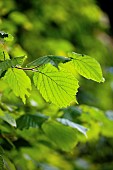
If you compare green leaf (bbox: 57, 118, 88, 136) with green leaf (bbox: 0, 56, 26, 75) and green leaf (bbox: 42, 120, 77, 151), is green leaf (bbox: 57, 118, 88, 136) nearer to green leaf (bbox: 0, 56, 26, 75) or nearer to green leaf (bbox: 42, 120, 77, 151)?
green leaf (bbox: 42, 120, 77, 151)

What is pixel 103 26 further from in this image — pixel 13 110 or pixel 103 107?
pixel 13 110

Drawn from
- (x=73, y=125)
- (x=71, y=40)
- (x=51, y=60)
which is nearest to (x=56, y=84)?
(x=51, y=60)

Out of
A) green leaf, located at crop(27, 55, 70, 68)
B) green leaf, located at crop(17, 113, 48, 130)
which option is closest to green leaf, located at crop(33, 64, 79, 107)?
green leaf, located at crop(27, 55, 70, 68)

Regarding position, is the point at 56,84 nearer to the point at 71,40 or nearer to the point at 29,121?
the point at 29,121

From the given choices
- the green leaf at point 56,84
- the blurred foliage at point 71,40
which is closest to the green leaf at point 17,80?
the green leaf at point 56,84

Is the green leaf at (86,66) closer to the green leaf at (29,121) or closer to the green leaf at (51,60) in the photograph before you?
the green leaf at (51,60)

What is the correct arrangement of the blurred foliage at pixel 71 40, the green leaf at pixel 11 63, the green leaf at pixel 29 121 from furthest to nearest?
1. the blurred foliage at pixel 71 40
2. the green leaf at pixel 29 121
3. the green leaf at pixel 11 63
